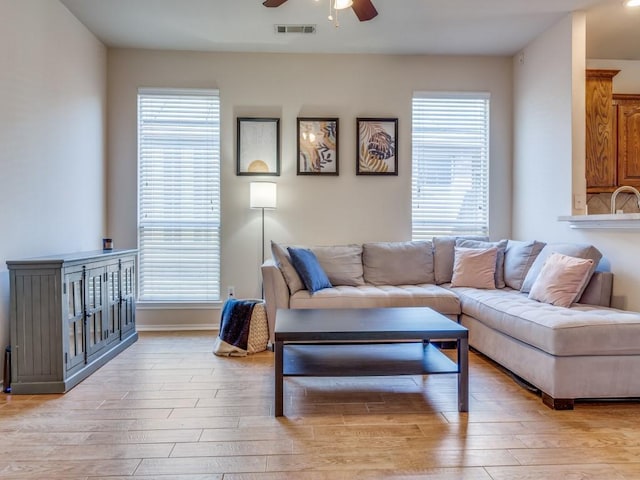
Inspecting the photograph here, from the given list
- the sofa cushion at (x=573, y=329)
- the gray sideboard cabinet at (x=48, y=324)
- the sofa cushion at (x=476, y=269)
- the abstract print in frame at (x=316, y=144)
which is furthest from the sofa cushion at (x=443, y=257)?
the gray sideboard cabinet at (x=48, y=324)

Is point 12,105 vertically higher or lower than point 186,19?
lower

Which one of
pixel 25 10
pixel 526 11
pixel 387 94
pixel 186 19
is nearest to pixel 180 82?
pixel 186 19

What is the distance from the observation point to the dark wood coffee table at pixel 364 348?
2.28 meters

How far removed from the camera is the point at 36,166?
9.86ft

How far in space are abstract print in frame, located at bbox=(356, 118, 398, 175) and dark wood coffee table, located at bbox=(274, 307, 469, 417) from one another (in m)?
1.98

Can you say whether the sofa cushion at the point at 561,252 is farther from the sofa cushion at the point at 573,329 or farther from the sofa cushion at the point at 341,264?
the sofa cushion at the point at 341,264

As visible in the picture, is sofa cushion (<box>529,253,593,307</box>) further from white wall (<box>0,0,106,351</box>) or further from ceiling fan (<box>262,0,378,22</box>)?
white wall (<box>0,0,106,351</box>)

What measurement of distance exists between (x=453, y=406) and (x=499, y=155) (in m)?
3.12

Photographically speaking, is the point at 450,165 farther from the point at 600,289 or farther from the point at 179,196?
the point at 179,196

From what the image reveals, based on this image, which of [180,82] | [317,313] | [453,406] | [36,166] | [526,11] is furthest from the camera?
[180,82]

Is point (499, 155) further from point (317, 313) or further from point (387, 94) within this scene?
point (317, 313)

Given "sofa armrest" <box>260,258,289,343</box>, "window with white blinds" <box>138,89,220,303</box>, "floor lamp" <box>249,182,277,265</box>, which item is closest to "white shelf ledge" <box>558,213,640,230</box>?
"sofa armrest" <box>260,258,289,343</box>

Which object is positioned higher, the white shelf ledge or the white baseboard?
the white shelf ledge

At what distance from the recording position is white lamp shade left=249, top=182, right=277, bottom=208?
394 cm
